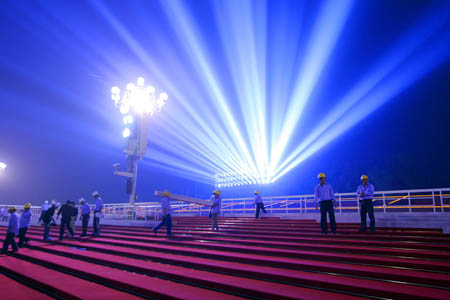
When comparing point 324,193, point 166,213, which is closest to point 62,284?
point 166,213

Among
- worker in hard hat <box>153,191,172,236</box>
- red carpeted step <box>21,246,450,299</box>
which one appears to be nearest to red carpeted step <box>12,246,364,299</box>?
red carpeted step <box>21,246,450,299</box>

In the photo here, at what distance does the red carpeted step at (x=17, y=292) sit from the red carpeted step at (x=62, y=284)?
19 cm

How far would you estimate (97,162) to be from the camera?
42.3m

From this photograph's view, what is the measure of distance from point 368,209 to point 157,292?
6.72 m

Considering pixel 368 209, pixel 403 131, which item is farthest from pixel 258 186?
pixel 368 209

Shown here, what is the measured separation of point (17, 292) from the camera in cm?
498

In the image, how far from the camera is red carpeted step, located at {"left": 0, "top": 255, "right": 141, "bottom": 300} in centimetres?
457

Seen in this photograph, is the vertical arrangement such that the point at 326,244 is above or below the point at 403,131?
below

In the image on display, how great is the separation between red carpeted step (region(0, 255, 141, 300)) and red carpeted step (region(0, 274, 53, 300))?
186 mm

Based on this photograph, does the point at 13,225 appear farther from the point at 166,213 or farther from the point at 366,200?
the point at 366,200

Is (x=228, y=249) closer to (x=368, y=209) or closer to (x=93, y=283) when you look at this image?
(x=93, y=283)

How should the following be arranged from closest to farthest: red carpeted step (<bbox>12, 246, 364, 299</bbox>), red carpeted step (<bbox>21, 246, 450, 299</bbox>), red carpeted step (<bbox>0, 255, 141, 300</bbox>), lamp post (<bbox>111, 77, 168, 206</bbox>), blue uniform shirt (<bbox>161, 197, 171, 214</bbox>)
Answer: red carpeted step (<bbox>21, 246, 450, 299</bbox>), red carpeted step (<bbox>12, 246, 364, 299</bbox>), red carpeted step (<bbox>0, 255, 141, 300</bbox>), blue uniform shirt (<bbox>161, 197, 171, 214</bbox>), lamp post (<bbox>111, 77, 168, 206</bbox>)

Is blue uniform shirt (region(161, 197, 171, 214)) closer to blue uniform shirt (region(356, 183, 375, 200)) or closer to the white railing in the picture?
the white railing

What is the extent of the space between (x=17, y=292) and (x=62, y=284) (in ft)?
2.18
